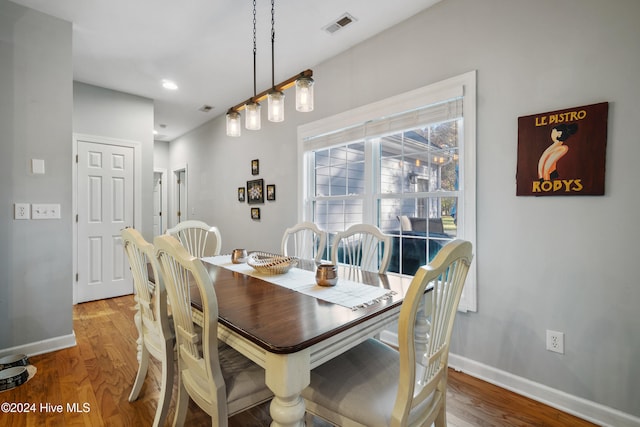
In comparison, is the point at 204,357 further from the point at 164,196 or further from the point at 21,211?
the point at 164,196

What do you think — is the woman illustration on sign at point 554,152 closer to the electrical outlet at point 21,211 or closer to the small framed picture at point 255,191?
the small framed picture at point 255,191

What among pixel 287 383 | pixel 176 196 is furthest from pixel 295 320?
pixel 176 196

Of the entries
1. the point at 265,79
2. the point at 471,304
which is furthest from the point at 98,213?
the point at 471,304

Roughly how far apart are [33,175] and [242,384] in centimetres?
256

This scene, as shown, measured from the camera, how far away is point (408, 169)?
256 centimetres

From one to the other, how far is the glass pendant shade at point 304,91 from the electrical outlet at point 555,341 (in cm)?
195

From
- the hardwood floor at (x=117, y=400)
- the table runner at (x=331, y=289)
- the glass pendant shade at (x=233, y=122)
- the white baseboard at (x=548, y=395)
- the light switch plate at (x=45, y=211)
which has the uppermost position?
the glass pendant shade at (x=233, y=122)

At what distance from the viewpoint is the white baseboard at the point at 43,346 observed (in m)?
2.34

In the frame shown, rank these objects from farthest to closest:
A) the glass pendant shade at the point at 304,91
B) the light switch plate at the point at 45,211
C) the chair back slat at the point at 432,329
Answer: the light switch plate at the point at 45,211
the glass pendant shade at the point at 304,91
the chair back slat at the point at 432,329

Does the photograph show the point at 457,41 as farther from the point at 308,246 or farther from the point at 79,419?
the point at 79,419

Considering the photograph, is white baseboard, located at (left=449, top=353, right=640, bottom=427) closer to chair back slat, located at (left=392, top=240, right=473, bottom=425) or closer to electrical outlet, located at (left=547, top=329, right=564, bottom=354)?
electrical outlet, located at (left=547, top=329, right=564, bottom=354)

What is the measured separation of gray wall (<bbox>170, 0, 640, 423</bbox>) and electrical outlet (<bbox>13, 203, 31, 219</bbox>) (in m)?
3.09

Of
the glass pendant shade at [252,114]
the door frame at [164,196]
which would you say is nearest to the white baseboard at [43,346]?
the glass pendant shade at [252,114]

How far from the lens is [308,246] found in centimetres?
304
